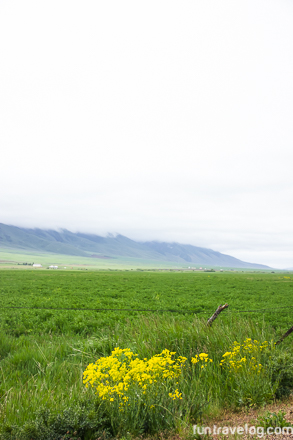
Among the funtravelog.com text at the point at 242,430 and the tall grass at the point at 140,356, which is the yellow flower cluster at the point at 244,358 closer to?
the tall grass at the point at 140,356

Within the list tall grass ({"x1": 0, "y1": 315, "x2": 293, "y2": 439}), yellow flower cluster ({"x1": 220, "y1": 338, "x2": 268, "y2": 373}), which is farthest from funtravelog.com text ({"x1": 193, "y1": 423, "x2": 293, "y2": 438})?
yellow flower cluster ({"x1": 220, "y1": 338, "x2": 268, "y2": 373})

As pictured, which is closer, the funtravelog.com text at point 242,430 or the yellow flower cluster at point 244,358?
the funtravelog.com text at point 242,430

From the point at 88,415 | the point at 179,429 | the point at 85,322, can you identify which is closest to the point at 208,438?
the point at 179,429

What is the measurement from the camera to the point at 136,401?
4586 millimetres

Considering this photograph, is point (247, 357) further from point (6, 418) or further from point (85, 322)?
point (85, 322)

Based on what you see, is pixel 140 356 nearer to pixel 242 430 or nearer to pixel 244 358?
pixel 244 358

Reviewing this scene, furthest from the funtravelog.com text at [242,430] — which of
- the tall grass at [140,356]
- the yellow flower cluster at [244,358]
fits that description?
the yellow flower cluster at [244,358]

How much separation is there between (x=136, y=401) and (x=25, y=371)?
Result: 13.9ft

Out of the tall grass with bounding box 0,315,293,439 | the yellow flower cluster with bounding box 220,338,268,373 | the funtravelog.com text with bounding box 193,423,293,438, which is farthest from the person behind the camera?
the yellow flower cluster with bounding box 220,338,268,373

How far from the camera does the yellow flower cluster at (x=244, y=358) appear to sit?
5.80 m

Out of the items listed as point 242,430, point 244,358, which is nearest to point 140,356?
point 244,358

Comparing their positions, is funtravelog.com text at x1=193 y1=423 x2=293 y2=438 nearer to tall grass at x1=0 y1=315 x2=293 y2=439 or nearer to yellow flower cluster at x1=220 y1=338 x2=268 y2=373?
tall grass at x1=0 y1=315 x2=293 y2=439

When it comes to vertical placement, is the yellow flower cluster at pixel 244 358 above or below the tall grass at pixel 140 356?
above

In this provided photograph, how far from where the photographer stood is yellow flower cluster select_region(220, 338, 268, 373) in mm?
5801
